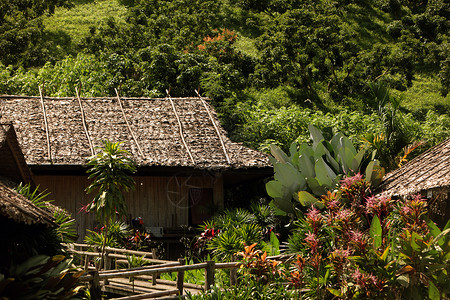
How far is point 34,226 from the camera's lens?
8.20 meters

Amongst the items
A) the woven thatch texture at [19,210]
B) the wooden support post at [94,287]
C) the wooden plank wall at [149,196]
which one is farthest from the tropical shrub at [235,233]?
the woven thatch texture at [19,210]

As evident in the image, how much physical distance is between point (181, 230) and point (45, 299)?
8329 millimetres

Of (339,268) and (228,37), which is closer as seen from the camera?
(339,268)

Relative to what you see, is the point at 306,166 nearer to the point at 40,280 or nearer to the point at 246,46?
the point at 40,280

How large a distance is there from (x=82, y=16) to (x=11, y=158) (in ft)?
111

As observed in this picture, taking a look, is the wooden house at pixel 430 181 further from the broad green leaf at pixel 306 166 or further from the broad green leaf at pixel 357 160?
the broad green leaf at pixel 306 166

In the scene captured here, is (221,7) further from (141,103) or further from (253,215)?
(253,215)

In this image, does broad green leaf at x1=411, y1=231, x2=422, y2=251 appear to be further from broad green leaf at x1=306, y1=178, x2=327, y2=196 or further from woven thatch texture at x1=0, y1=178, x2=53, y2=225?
woven thatch texture at x1=0, y1=178, x2=53, y2=225

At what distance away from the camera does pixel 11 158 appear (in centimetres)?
990

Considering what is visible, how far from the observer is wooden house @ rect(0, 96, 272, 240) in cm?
1473

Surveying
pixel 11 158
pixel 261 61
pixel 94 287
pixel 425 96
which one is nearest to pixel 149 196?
pixel 11 158

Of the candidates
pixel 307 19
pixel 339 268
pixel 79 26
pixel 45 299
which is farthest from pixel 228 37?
Result: pixel 45 299

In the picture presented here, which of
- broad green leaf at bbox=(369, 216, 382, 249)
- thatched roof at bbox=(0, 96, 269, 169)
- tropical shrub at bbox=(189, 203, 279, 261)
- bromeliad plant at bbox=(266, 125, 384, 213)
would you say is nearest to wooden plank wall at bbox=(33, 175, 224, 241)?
thatched roof at bbox=(0, 96, 269, 169)

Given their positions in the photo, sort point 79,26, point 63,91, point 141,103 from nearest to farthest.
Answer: point 141,103 → point 63,91 → point 79,26
